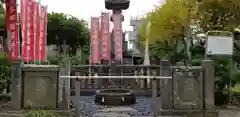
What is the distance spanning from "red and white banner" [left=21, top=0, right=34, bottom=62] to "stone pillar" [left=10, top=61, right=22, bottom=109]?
8.98ft

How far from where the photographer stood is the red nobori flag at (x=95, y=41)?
26.3m

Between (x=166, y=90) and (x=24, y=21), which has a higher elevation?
(x=24, y=21)

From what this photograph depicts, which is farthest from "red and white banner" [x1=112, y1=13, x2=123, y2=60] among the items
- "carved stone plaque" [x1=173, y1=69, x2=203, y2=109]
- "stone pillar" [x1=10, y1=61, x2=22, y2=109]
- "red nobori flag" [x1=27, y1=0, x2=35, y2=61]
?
"stone pillar" [x1=10, y1=61, x2=22, y2=109]

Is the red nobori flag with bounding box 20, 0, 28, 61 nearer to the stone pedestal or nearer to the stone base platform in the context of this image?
the stone pedestal

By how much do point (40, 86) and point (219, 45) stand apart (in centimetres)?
571

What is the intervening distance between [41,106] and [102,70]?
36.9ft

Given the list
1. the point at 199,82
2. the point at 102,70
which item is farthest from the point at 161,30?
the point at 199,82

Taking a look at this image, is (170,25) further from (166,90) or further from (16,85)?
(16,85)

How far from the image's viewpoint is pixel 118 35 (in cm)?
2670

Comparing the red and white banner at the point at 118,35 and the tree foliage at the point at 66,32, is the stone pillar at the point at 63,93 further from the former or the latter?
the tree foliage at the point at 66,32

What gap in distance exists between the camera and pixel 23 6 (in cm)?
1388

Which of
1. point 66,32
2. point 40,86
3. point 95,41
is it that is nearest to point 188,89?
point 40,86

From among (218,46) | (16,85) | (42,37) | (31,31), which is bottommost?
(16,85)

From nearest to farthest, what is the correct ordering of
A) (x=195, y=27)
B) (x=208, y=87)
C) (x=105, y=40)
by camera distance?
(x=208, y=87) → (x=105, y=40) → (x=195, y=27)
